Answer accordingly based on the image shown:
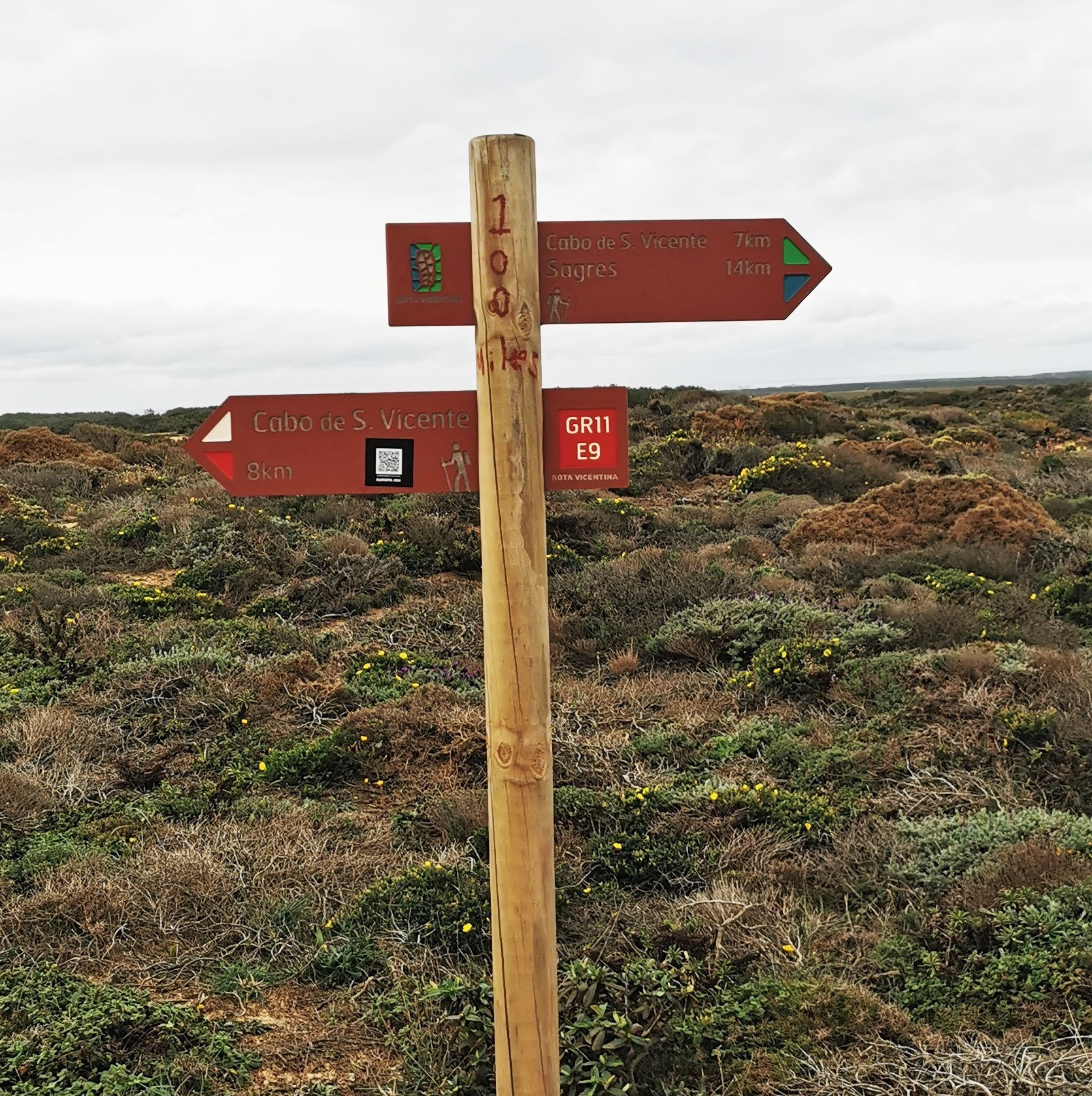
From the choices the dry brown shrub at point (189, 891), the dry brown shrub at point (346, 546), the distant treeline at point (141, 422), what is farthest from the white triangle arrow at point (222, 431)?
the distant treeline at point (141, 422)

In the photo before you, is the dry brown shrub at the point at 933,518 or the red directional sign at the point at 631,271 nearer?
the red directional sign at the point at 631,271

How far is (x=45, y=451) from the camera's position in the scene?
64.2ft

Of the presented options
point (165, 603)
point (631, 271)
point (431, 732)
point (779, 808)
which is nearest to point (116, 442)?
point (165, 603)

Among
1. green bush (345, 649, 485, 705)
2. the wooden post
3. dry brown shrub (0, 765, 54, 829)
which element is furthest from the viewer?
green bush (345, 649, 485, 705)

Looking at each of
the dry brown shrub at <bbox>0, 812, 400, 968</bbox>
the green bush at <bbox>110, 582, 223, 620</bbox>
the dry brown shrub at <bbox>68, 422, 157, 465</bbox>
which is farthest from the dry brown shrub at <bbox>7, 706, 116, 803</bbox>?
the dry brown shrub at <bbox>68, 422, 157, 465</bbox>

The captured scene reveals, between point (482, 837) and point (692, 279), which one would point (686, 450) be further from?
point (692, 279)

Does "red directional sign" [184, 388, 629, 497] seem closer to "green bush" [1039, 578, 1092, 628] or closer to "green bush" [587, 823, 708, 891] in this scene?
"green bush" [587, 823, 708, 891]

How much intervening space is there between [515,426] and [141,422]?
39845mm

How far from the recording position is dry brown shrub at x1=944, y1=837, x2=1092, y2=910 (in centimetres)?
414

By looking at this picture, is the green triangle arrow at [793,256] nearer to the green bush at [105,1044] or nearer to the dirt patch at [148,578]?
the green bush at [105,1044]

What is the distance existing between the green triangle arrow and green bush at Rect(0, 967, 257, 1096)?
10.5 ft

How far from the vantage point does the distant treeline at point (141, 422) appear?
110ft

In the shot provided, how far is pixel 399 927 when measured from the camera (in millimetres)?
4281

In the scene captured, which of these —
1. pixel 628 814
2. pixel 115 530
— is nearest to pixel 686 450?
pixel 115 530
